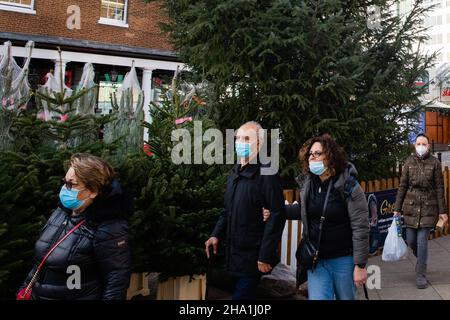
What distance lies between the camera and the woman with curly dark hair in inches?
114

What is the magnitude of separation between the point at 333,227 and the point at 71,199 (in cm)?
181

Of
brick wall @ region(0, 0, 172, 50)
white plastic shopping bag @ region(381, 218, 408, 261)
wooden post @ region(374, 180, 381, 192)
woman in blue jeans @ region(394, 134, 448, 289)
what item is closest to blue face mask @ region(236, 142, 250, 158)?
white plastic shopping bag @ region(381, 218, 408, 261)

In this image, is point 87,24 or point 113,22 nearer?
point 87,24

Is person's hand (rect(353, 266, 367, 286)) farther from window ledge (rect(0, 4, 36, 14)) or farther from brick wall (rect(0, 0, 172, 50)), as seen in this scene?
window ledge (rect(0, 4, 36, 14))

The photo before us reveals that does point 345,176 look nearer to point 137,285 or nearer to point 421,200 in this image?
point 137,285

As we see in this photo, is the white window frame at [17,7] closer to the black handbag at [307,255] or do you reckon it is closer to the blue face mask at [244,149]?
the blue face mask at [244,149]

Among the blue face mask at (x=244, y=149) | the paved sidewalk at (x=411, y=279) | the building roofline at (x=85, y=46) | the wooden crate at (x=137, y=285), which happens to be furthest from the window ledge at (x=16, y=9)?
the blue face mask at (x=244, y=149)

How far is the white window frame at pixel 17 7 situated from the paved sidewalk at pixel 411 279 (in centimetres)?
1481

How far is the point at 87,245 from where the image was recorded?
2.28 metres

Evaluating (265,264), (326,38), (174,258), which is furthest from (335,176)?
(326,38)

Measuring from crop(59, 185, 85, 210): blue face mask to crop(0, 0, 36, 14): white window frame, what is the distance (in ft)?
50.1

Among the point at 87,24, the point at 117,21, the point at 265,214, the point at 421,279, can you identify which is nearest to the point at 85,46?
the point at 87,24

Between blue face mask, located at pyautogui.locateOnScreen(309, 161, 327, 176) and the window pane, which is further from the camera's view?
the window pane
